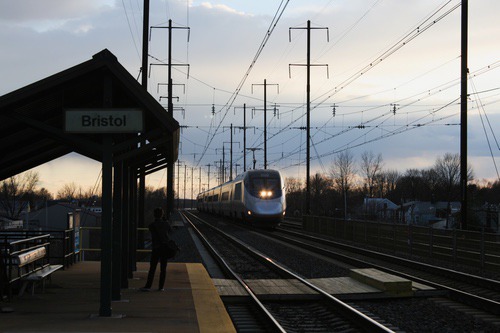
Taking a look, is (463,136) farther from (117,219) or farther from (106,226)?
(106,226)

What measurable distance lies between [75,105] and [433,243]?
1382cm

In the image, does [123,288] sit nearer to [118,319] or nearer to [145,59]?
[118,319]

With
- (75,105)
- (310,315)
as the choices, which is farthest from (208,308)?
(75,105)

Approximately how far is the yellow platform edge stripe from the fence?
792 centimetres

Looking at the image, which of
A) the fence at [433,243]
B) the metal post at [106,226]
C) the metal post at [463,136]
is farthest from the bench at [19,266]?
the metal post at [463,136]

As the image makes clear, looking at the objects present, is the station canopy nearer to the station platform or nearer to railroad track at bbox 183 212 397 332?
the station platform

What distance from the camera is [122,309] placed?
32.6 feet

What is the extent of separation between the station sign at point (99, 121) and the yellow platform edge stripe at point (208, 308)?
9.52 feet

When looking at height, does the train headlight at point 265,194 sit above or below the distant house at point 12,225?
above

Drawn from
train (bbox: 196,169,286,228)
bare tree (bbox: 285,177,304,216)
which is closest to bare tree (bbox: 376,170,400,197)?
bare tree (bbox: 285,177,304,216)

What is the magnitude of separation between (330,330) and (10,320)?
4559 mm

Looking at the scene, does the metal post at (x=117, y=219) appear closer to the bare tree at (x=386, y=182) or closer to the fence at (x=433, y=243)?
the fence at (x=433, y=243)

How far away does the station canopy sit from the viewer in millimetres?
8672

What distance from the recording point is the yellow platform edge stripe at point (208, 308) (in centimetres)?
861
